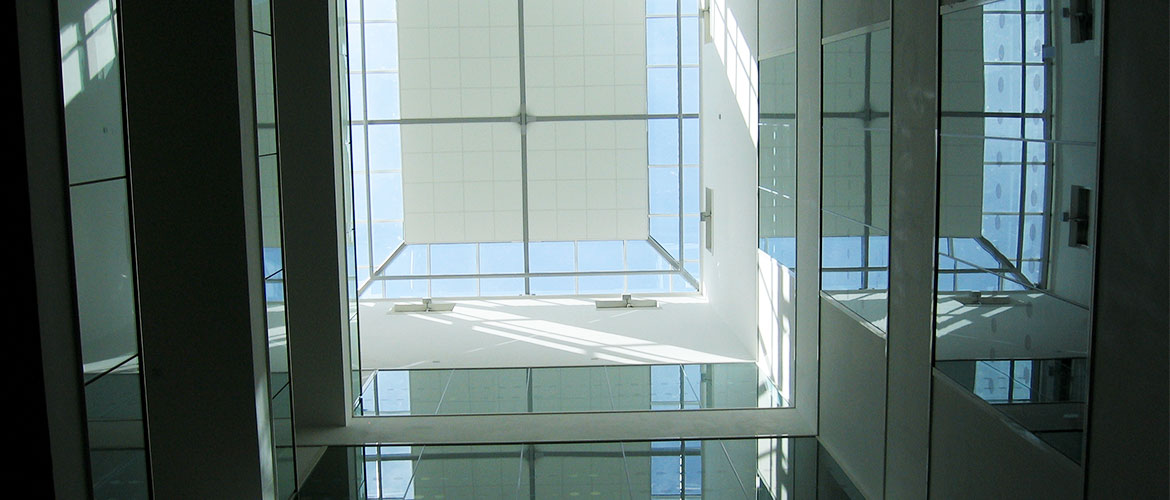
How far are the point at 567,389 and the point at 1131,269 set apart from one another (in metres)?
7.00

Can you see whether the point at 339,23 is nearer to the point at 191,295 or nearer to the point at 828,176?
the point at 191,295

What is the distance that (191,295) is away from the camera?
6.48 m

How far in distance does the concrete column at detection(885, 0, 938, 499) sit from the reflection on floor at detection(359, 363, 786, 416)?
3.17 metres

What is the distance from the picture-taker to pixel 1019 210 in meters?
4.88

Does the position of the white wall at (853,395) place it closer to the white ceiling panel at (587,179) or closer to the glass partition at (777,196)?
the glass partition at (777,196)

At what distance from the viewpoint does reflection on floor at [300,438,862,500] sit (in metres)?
7.45

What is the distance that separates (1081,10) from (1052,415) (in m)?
1.75

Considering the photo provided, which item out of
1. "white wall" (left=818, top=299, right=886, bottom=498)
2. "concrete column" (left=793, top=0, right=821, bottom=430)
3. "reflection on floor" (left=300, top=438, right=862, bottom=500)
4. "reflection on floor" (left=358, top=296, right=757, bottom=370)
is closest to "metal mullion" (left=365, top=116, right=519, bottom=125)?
"reflection on floor" (left=358, top=296, right=757, bottom=370)

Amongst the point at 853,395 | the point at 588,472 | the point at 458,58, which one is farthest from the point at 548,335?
the point at 853,395

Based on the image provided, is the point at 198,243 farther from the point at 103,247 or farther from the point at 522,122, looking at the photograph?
the point at 522,122

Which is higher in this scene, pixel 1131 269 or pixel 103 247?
pixel 103 247

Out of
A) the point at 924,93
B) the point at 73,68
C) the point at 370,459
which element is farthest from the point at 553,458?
the point at 73,68

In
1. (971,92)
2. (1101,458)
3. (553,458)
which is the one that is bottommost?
(553,458)

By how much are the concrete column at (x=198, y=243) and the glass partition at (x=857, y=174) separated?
13.6 ft
